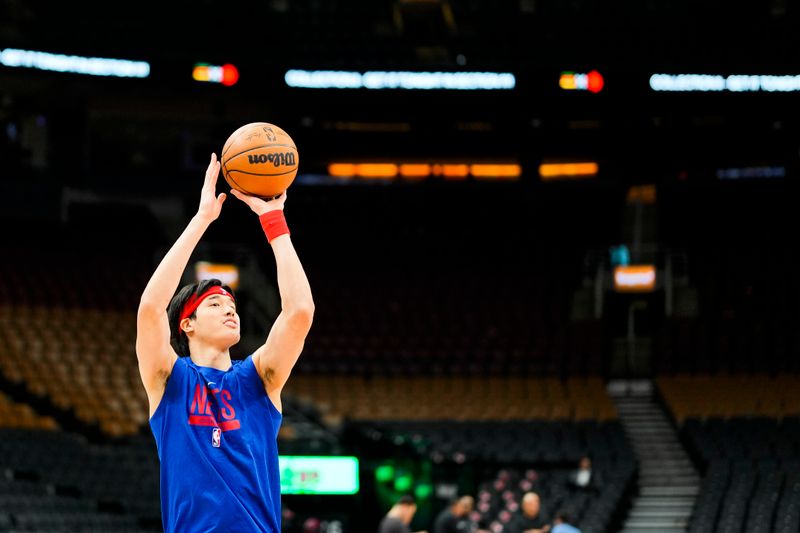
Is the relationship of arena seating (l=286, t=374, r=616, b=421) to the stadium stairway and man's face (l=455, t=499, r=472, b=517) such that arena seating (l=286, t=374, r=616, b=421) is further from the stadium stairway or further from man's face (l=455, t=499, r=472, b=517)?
man's face (l=455, t=499, r=472, b=517)

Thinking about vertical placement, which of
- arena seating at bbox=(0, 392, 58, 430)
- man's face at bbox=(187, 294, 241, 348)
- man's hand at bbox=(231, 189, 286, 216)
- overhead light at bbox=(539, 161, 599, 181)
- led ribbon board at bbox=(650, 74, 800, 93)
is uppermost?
led ribbon board at bbox=(650, 74, 800, 93)

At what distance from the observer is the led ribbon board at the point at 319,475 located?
16.2 m

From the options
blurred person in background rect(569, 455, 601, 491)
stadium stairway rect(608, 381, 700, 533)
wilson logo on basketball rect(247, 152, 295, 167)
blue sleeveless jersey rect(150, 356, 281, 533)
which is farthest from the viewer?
stadium stairway rect(608, 381, 700, 533)

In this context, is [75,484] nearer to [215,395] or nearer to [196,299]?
Answer: [196,299]

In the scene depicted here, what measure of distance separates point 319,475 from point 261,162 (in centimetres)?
1329

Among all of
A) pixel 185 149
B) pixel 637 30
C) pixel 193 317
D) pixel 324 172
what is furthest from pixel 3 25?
pixel 193 317

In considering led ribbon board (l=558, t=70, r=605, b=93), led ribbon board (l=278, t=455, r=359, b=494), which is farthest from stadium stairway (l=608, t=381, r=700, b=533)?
led ribbon board (l=558, t=70, r=605, b=93)

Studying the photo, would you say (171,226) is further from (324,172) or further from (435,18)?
(435,18)

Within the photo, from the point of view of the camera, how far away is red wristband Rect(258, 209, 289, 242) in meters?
3.26

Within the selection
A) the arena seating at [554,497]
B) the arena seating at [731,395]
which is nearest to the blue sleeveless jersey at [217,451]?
the arena seating at [554,497]

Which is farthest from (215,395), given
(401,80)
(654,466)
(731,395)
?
(731,395)

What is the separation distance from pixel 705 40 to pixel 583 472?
10819 mm

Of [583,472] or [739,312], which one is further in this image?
[739,312]

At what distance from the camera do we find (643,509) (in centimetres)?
2050
